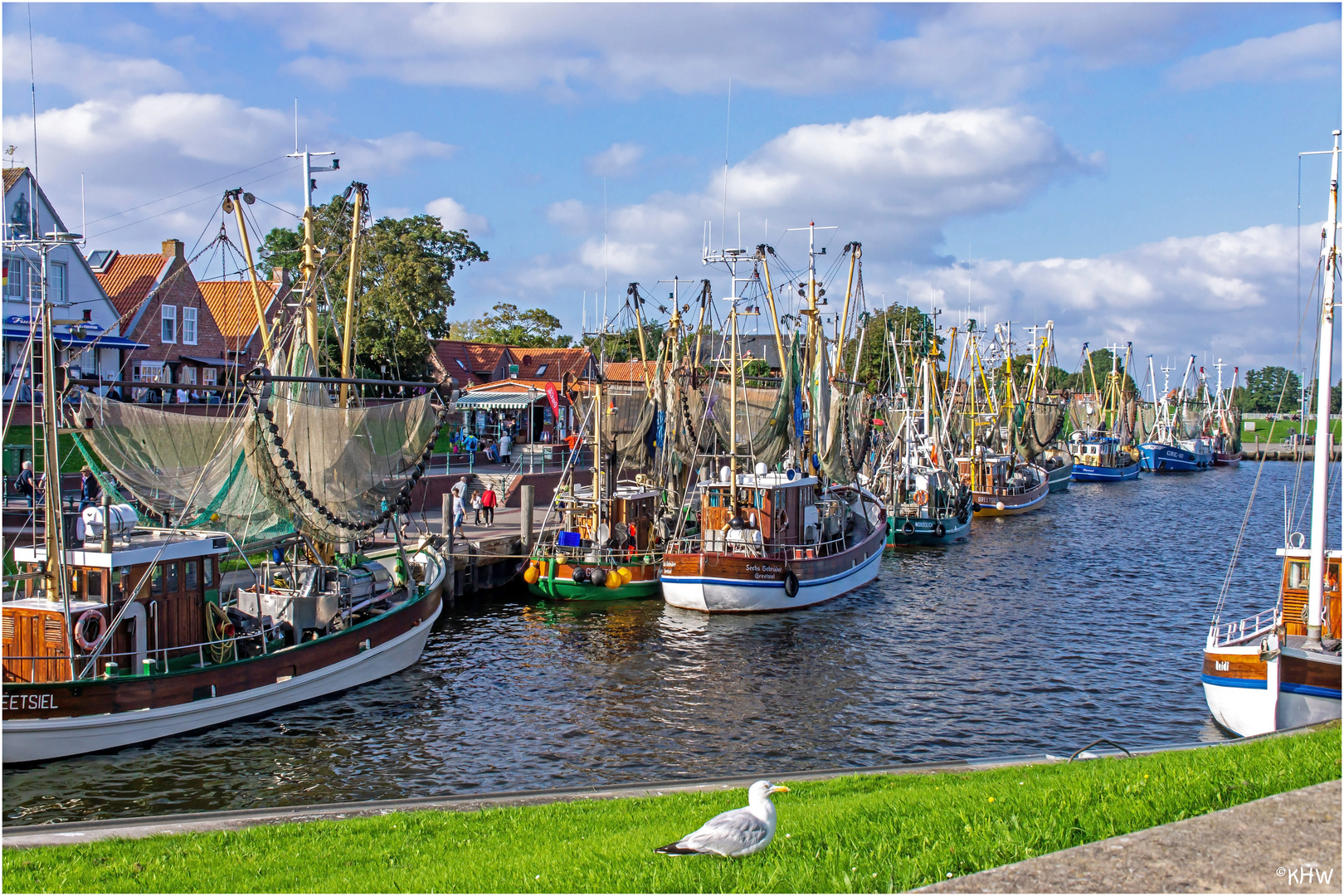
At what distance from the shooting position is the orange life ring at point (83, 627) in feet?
65.0

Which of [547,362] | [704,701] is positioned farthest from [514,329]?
[704,701]

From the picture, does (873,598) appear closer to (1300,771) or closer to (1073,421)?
(1300,771)

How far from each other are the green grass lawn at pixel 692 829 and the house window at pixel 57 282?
40722mm

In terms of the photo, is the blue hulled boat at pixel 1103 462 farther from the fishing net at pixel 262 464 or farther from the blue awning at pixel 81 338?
the fishing net at pixel 262 464

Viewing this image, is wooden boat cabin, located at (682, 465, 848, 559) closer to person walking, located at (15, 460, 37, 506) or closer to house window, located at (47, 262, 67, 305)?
person walking, located at (15, 460, 37, 506)

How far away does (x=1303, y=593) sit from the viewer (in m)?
22.6

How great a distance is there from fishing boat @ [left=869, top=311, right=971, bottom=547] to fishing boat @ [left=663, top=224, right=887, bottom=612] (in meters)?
3.96

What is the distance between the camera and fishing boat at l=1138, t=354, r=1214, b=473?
4432 inches

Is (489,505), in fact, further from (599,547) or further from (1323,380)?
(1323,380)

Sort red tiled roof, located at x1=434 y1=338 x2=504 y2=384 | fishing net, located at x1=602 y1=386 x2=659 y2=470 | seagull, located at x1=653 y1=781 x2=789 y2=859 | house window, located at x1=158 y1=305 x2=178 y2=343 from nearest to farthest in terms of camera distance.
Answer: seagull, located at x1=653 y1=781 x2=789 y2=859 → fishing net, located at x1=602 y1=386 x2=659 y2=470 → house window, located at x1=158 y1=305 x2=178 y2=343 → red tiled roof, located at x1=434 y1=338 x2=504 y2=384

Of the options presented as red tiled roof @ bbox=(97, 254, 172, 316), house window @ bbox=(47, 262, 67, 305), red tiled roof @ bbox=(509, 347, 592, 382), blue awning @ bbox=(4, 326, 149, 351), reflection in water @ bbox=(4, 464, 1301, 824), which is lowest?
reflection in water @ bbox=(4, 464, 1301, 824)

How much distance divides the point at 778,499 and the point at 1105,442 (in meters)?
74.5

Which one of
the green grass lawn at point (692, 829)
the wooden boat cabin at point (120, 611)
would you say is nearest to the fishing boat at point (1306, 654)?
the green grass lawn at point (692, 829)

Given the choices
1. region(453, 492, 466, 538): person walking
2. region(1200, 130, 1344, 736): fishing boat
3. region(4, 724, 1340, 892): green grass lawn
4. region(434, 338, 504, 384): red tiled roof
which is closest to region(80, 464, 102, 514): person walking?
region(453, 492, 466, 538): person walking
